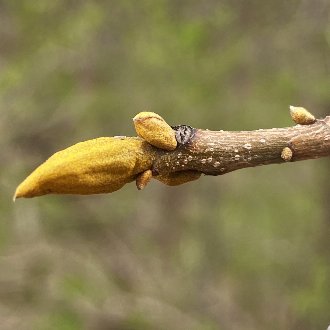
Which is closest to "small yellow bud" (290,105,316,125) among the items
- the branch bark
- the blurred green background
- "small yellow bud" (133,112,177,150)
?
the branch bark

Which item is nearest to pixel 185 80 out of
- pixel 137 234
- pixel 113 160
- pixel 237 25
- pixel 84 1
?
pixel 237 25

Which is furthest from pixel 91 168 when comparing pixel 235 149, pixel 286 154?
pixel 286 154

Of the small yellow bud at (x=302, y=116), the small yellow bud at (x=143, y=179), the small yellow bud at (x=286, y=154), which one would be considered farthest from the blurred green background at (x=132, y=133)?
the small yellow bud at (x=143, y=179)

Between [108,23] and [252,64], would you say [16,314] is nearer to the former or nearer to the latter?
[108,23]

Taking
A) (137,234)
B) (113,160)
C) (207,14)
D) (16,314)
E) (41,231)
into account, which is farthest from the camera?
(137,234)

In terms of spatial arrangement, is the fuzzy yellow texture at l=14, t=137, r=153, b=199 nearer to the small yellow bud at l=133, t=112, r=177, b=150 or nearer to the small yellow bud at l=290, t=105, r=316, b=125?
the small yellow bud at l=133, t=112, r=177, b=150

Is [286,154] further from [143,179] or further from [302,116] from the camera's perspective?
[143,179]
